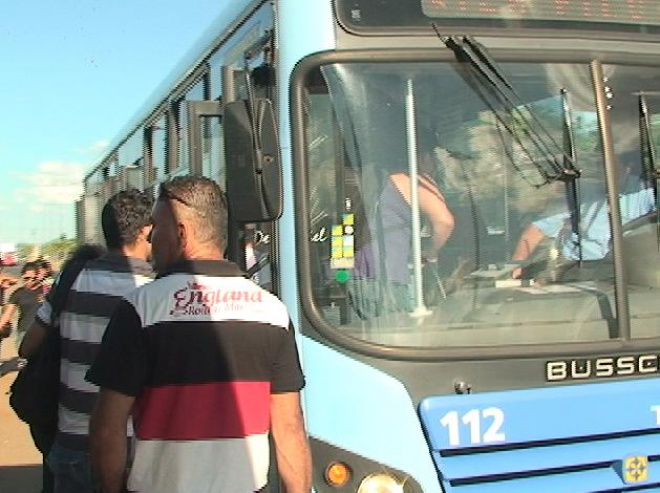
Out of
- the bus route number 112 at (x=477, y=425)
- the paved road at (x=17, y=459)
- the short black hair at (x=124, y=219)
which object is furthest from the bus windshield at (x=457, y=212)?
the paved road at (x=17, y=459)

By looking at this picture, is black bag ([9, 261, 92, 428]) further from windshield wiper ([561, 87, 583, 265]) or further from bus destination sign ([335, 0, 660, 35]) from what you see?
windshield wiper ([561, 87, 583, 265])

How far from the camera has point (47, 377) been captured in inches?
141

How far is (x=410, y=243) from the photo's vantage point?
9.70 ft

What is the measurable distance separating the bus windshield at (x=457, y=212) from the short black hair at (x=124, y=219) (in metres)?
1.04

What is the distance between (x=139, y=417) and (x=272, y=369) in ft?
1.42

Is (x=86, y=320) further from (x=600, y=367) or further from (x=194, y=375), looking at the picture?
(x=600, y=367)

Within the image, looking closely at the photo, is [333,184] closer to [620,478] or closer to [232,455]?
[232,455]

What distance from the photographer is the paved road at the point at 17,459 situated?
20.6 ft

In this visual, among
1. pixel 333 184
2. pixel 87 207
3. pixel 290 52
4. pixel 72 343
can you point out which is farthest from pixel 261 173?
pixel 87 207

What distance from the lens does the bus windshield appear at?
2.93 meters

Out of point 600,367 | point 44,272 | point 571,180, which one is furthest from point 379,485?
point 44,272

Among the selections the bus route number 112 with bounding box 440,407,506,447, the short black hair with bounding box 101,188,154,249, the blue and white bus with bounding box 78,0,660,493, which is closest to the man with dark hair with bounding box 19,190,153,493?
the short black hair with bounding box 101,188,154,249

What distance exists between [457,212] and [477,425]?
0.80m

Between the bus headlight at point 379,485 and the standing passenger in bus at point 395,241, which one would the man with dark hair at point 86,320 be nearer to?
the standing passenger in bus at point 395,241
